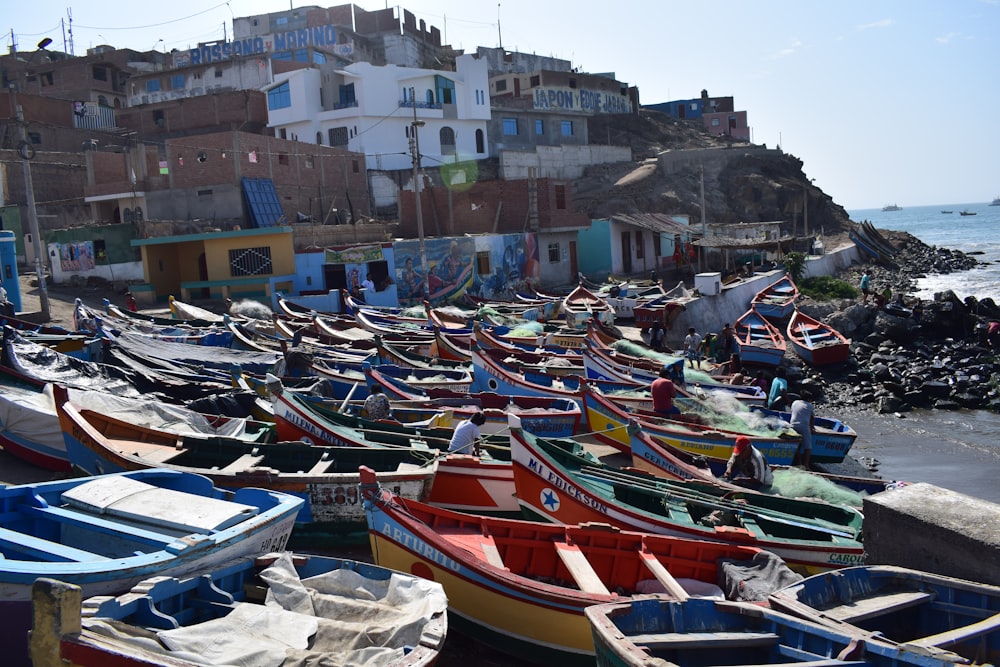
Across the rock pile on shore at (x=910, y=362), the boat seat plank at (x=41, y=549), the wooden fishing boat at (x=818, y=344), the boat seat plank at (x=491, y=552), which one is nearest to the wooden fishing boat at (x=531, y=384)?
the boat seat plank at (x=491, y=552)

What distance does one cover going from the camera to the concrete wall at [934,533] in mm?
6254

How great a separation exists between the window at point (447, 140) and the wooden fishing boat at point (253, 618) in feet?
170

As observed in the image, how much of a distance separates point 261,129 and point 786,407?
4459cm

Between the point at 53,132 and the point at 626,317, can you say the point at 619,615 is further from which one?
the point at 53,132

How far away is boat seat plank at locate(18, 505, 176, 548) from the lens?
708cm

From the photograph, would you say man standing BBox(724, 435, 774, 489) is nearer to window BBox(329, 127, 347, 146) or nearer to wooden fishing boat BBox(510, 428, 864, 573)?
wooden fishing boat BBox(510, 428, 864, 573)

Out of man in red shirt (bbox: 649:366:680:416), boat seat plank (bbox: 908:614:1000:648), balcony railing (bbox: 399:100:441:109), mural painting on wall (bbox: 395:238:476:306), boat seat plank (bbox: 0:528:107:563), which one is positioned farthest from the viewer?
balcony railing (bbox: 399:100:441:109)

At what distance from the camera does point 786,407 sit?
17.2 meters

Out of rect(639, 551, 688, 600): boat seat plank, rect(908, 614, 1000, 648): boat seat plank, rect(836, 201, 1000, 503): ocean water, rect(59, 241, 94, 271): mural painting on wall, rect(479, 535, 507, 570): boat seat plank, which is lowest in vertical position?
rect(836, 201, 1000, 503): ocean water

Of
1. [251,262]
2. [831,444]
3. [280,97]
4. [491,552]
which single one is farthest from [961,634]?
[280,97]

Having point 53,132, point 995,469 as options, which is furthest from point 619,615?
point 53,132

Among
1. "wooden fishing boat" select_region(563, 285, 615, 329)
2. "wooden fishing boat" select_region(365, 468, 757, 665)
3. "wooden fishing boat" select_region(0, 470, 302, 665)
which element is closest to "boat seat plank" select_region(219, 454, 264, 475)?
"wooden fishing boat" select_region(0, 470, 302, 665)

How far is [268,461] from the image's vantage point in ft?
36.7

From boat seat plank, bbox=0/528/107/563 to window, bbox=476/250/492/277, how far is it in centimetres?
3218
